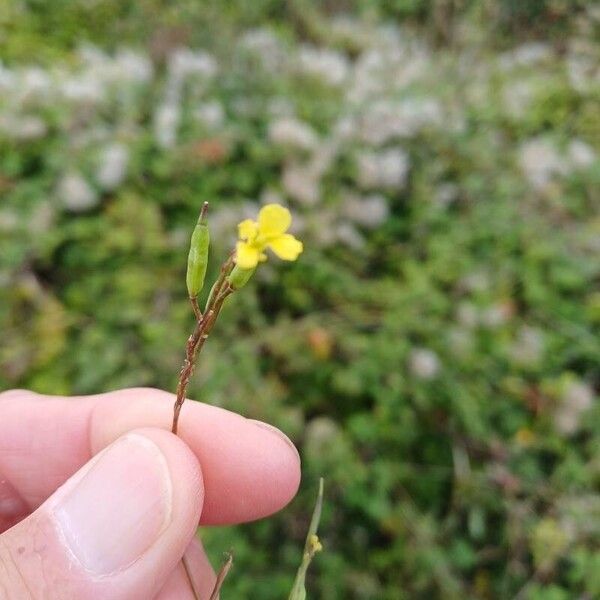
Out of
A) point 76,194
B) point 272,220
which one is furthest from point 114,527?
point 76,194

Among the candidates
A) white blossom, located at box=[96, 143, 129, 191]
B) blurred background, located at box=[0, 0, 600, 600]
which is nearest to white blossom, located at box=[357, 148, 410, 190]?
blurred background, located at box=[0, 0, 600, 600]

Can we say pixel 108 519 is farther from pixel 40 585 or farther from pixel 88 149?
pixel 88 149

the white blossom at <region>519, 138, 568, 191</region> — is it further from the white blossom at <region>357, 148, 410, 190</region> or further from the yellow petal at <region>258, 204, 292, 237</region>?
the yellow petal at <region>258, 204, 292, 237</region>

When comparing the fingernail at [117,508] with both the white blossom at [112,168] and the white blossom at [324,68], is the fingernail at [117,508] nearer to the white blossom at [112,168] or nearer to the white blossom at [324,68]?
the white blossom at [112,168]

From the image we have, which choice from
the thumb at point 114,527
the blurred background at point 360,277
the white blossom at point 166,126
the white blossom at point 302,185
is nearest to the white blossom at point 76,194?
the blurred background at point 360,277

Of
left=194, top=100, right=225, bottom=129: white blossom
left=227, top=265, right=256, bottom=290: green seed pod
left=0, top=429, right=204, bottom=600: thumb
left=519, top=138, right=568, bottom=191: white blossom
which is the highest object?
left=227, top=265, right=256, bottom=290: green seed pod

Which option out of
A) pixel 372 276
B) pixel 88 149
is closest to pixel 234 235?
pixel 372 276

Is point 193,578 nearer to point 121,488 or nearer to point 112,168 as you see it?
point 121,488
